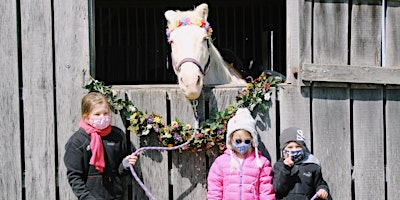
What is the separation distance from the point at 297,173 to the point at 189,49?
1229 mm

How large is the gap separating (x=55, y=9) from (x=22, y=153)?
3.70 feet

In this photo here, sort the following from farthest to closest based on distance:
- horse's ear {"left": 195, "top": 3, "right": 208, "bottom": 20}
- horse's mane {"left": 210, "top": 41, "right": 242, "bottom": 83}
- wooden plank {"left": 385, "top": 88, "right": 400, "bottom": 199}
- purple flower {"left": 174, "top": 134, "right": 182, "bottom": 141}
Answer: horse's mane {"left": 210, "top": 41, "right": 242, "bottom": 83} → horse's ear {"left": 195, "top": 3, "right": 208, "bottom": 20} → wooden plank {"left": 385, "top": 88, "right": 400, "bottom": 199} → purple flower {"left": 174, "top": 134, "right": 182, "bottom": 141}

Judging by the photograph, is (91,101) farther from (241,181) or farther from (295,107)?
(295,107)

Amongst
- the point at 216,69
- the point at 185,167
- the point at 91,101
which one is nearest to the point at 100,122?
the point at 91,101

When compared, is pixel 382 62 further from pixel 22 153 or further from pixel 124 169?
pixel 22 153

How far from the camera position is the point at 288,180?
413 centimetres

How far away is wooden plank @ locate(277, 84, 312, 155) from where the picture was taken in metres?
4.58

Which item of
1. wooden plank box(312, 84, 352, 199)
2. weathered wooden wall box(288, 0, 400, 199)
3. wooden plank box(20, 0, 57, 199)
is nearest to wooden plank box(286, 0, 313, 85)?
weathered wooden wall box(288, 0, 400, 199)

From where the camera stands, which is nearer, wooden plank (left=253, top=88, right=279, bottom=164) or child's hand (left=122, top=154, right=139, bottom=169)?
child's hand (left=122, top=154, right=139, bottom=169)

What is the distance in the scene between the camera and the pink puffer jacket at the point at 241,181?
13.6 ft

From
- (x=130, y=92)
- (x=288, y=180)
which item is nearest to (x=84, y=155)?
(x=130, y=92)

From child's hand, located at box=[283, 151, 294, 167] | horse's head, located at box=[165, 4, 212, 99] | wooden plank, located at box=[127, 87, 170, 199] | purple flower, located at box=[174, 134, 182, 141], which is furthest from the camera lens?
wooden plank, located at box=[127, 87, 170, 199]

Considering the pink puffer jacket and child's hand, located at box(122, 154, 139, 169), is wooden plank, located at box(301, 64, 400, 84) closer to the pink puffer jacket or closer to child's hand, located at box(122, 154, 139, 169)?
the pink puffer jacket

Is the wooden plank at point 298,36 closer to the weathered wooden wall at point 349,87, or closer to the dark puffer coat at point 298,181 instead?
the weathered wooden wall at point 349,87
